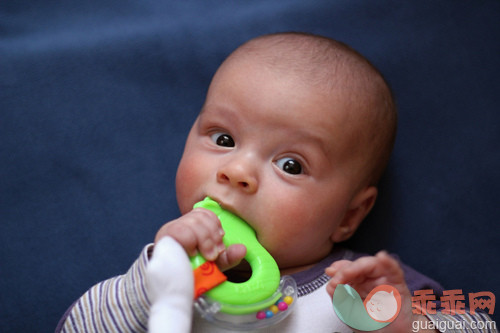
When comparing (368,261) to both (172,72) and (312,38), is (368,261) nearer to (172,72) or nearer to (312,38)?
(312,38)

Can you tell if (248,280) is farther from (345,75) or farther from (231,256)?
(345,75)

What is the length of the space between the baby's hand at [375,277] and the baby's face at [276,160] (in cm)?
20

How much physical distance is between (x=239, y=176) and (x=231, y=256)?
0.62ft

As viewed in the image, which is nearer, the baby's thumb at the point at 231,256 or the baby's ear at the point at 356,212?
the baby's thumb at the point at 231,256

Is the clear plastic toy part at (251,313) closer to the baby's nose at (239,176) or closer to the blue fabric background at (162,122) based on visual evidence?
the baby's nose at (239,176)

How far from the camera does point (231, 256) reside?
3.88 feet

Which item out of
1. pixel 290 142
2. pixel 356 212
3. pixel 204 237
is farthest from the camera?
pixel 356 212

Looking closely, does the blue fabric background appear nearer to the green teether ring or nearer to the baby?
the baby

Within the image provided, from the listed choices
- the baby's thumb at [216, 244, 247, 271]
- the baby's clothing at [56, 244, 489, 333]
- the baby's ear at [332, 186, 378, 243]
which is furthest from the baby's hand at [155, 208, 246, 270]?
the baby's ear at [332, 186, 378, 243]

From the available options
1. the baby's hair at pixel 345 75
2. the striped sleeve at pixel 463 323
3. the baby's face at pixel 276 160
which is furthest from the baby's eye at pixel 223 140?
the striped sleeve at pixel 463 323

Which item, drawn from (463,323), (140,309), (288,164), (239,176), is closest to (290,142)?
(288,164)

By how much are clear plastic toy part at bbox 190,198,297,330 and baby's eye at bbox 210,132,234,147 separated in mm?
169

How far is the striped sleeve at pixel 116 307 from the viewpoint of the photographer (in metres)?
1.16

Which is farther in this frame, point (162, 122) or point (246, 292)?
point (162, 122)
